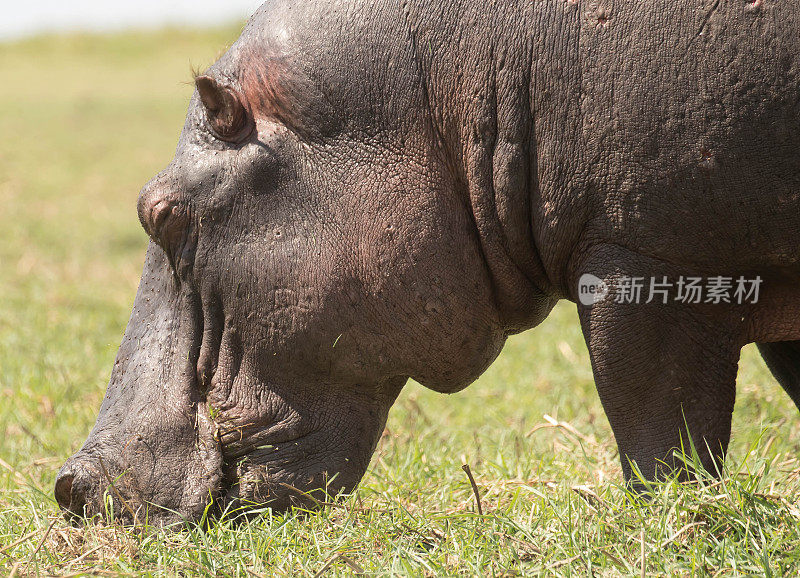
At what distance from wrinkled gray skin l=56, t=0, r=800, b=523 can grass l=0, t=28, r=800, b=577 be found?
202 mm

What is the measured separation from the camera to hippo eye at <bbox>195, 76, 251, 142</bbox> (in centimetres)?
308

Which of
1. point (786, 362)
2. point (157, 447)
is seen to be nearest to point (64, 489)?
point (157, 447)

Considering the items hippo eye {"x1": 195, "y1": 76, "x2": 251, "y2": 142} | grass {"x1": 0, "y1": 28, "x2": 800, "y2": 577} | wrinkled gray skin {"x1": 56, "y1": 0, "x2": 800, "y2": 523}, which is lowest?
grass {"x1": 0, "y1": 28, "x2": 800, "y2": 577}

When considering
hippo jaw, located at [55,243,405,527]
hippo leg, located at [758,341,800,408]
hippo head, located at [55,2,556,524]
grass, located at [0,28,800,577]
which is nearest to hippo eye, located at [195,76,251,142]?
hippo head, located at [55,2,556,524]

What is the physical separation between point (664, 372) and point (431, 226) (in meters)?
0.78

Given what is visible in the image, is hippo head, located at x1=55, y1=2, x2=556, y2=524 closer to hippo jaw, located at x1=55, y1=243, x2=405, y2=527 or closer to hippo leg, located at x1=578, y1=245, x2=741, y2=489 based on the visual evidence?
hippo jaw, located at x1=55, y1=243, x2=405, y2=527

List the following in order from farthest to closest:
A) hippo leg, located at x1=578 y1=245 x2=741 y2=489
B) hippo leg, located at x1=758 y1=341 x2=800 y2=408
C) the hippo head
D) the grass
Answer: hippo leg, located at x1=758 y1=341 x2=800 y2=408, the hippo head, hippo leg, located at x1=578 y1=245 x2=741 y2=489, the grass

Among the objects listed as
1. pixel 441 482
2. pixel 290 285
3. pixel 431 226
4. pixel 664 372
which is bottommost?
pixel 441 482

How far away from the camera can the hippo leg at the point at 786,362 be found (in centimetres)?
344

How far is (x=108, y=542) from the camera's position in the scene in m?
2.95

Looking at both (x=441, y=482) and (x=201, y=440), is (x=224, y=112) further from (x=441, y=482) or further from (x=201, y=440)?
(x=441, y=482)

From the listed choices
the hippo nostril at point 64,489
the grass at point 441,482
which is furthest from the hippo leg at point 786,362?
the hippo nostril at point 64,489

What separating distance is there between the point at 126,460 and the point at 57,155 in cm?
1297

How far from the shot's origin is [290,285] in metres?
3.06
